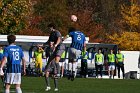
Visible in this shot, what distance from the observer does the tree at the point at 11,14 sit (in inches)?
2438

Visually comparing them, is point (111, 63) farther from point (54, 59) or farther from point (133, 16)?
point (133, 16)

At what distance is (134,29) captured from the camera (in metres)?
74.3

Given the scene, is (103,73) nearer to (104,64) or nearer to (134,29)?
(104,64)

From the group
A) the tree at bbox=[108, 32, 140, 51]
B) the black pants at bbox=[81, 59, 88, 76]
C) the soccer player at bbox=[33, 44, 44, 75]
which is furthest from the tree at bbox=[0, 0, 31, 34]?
the black pants at bbox=[81, 59, 88, 76]

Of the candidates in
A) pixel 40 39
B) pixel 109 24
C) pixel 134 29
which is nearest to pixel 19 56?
pixel 40 39

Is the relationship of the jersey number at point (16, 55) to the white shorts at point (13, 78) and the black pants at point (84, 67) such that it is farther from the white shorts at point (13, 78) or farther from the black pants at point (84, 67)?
the black pants at point (84, 67)

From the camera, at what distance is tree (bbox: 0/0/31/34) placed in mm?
61938

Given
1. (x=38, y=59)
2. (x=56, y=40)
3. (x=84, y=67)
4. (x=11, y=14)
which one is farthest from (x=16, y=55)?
(x=11, y=14)

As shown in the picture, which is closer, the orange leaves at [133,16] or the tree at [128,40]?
the tree at [128,40]

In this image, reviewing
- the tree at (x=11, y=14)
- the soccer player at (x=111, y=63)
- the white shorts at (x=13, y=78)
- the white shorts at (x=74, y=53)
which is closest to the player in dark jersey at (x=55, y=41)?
the white shorts at (x=74, y=53)

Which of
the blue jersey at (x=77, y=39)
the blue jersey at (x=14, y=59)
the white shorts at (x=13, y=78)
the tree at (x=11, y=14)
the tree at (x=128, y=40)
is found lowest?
the white shorts at (x=13, y=78)

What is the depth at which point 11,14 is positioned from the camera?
205ft

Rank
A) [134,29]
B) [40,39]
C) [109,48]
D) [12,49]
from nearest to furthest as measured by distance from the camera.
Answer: [12,49], [40,39], [109,48], [134,29]

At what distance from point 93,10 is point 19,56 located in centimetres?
6996
